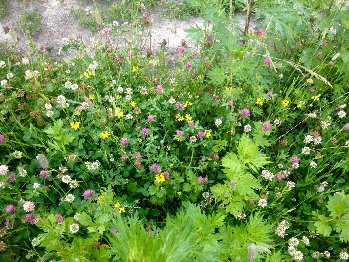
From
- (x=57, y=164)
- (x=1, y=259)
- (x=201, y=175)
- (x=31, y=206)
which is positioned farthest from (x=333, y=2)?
(x=1, y=259)

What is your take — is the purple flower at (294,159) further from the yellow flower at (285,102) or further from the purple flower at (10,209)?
the purple flower at (10,209)

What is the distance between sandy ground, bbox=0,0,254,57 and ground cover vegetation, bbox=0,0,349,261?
4.16ft

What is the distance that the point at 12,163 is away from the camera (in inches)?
125

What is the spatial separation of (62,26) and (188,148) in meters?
3.27

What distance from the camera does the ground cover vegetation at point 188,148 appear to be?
2652 millimetres

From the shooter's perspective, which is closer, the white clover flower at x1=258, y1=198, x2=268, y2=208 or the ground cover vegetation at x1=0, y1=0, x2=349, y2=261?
the ground cover vegetation at x1=0, y1=0, x2=349, y2=261

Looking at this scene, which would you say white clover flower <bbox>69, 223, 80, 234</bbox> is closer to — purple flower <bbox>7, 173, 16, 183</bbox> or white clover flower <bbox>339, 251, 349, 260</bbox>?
purple flower <bbox>7, 173, 16, 183</bbox>

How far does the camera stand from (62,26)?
5.12 meters

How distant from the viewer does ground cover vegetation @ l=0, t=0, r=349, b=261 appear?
2652 millimetres

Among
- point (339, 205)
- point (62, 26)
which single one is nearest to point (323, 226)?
point (339, 205)

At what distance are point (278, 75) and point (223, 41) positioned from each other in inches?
32.0

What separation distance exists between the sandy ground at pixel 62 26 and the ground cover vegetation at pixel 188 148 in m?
1.27

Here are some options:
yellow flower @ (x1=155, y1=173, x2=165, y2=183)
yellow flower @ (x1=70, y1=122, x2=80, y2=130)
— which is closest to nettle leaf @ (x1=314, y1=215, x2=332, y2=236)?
yellow flower @ (x1=155, y1=173, x2=165, y2=183)

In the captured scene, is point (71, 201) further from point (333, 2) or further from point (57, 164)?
point (333, 2)
